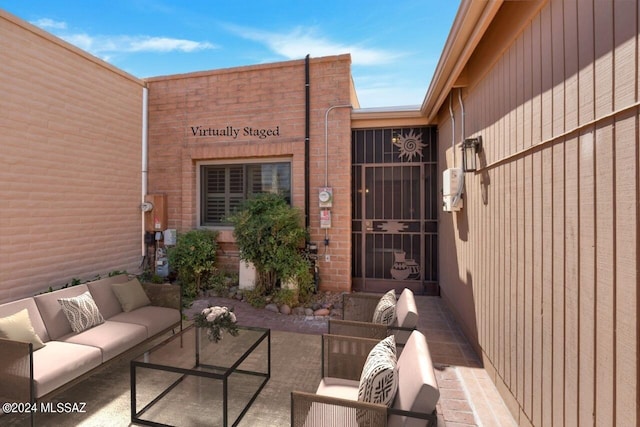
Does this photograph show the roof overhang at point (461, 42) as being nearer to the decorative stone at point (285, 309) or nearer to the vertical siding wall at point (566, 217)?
the vertical siding wall at point (566, 217)

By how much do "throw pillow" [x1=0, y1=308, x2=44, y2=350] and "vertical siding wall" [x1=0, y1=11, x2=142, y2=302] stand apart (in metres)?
1.78

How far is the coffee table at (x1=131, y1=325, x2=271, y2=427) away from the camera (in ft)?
7.61

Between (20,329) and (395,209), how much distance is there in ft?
16.7

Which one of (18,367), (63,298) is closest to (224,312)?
(18,367)

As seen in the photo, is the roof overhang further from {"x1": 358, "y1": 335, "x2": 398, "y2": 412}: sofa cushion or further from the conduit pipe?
{"x1": 358, "y1": 335, "x2": 398, "y2": 412}: sofa cushion

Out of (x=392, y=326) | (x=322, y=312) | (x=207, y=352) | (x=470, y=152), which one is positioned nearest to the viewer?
(x=392, y=326)

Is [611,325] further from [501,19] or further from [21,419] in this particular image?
[21,419]

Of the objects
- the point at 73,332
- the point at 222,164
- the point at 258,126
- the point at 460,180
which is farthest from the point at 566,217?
the point at 222,164

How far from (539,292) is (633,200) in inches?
38.8

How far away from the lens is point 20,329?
8.18 ft

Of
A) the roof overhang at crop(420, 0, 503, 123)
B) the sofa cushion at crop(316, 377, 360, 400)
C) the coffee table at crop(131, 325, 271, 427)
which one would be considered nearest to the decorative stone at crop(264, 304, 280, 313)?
the coffee table at crop(131, 325, 271, 427)

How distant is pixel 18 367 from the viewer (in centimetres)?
220

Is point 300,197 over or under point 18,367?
over

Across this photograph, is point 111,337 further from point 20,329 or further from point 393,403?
point 393,403
